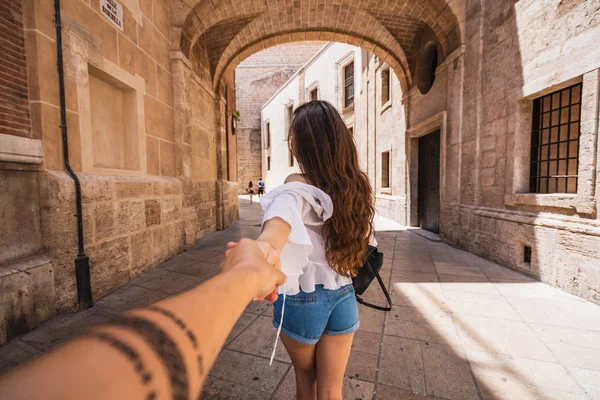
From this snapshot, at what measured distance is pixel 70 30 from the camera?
308 cm

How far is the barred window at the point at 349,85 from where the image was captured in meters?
14.9

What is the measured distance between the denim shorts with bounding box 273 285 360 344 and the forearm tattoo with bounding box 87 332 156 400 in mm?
916

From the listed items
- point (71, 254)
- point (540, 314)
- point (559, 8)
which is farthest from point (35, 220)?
point (559, 8)

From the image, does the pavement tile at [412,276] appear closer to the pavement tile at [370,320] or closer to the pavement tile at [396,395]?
the pavement tile at [370,320]

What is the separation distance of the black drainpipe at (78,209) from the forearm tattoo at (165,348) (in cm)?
347

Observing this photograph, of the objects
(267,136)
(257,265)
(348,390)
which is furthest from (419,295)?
(267,136)

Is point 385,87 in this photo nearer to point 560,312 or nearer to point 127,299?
point 560,312

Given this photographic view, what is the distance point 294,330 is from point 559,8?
17.8ft

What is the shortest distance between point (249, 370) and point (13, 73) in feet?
11.4

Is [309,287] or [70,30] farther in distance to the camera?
[70,30]

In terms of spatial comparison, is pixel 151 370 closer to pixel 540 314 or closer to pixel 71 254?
pixel 71 254

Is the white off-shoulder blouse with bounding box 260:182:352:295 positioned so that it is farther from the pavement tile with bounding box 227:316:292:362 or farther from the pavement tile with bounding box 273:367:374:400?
the pavement tile with bounding box 227:316:292:362

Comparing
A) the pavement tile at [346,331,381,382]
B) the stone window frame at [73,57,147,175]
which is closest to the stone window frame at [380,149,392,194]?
the stone window frame at [73,57,147,175]

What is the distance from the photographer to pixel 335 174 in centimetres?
125
